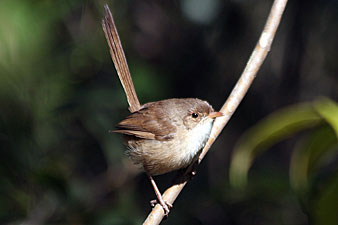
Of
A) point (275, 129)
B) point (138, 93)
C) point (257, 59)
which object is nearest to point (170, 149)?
point (257, 59)

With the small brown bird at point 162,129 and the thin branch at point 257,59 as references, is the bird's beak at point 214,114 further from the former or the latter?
the thin branch at point 257,59

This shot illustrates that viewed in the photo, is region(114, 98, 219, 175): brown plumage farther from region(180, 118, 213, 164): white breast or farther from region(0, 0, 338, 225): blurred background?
region(0, 0, 338, 225): blurred background

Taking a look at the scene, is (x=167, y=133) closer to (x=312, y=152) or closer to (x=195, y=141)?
(x=195, y=141)

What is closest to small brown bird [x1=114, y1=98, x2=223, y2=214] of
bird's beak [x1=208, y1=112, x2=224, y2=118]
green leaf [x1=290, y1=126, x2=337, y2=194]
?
bird's beak [x1=208, y1=112, x2=224, y2=118]

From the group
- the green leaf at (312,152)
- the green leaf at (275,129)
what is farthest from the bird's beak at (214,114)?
the green leaf at (312,152)

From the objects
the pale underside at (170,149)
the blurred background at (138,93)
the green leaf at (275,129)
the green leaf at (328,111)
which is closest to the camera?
the green leaf at (328,111)

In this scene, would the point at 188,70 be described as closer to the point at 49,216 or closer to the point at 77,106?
the point at 77,106

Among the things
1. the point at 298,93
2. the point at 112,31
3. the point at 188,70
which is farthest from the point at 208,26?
the point at 298,93
